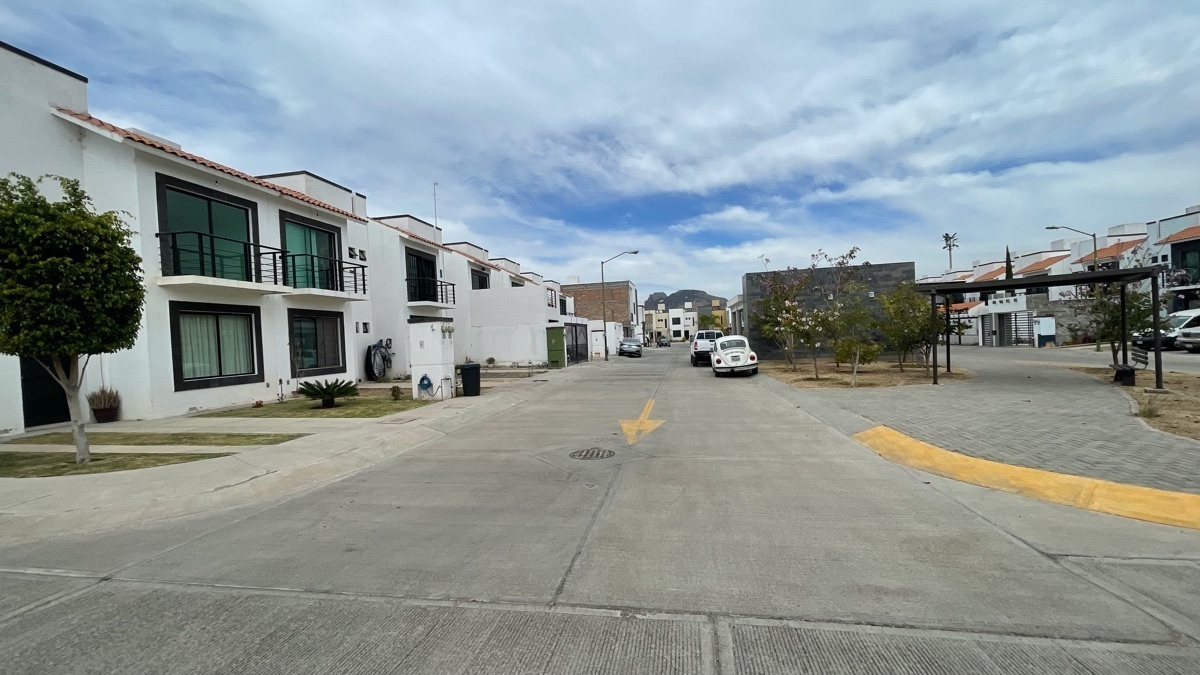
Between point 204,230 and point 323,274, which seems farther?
point 323,274

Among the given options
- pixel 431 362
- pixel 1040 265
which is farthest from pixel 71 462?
pixel 1040 265

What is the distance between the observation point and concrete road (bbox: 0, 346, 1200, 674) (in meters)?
3.22

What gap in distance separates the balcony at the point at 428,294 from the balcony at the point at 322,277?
4939mm

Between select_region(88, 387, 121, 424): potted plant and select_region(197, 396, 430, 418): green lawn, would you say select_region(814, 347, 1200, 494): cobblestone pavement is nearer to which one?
select_region(197, 396, 430, 418): green lawn

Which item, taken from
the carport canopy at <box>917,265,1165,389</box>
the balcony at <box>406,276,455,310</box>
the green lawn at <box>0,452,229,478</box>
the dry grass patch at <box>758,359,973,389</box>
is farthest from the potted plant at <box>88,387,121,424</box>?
the carport canopy at <box>917,265,1165,389</box>

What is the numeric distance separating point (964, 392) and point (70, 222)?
1837 cm

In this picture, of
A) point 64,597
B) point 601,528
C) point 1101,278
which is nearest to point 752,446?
point 601,528

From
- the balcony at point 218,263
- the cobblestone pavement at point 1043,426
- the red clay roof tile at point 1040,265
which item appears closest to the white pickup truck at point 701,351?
the cobblestone pavement at point 1043,426

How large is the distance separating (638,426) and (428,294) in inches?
784

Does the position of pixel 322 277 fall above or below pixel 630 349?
above

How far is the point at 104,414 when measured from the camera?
12922mm

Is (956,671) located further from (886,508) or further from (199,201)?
(199,201)

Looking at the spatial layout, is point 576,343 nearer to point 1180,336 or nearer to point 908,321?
point 908,321

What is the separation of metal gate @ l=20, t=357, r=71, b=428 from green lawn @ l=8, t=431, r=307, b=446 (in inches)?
51.5
